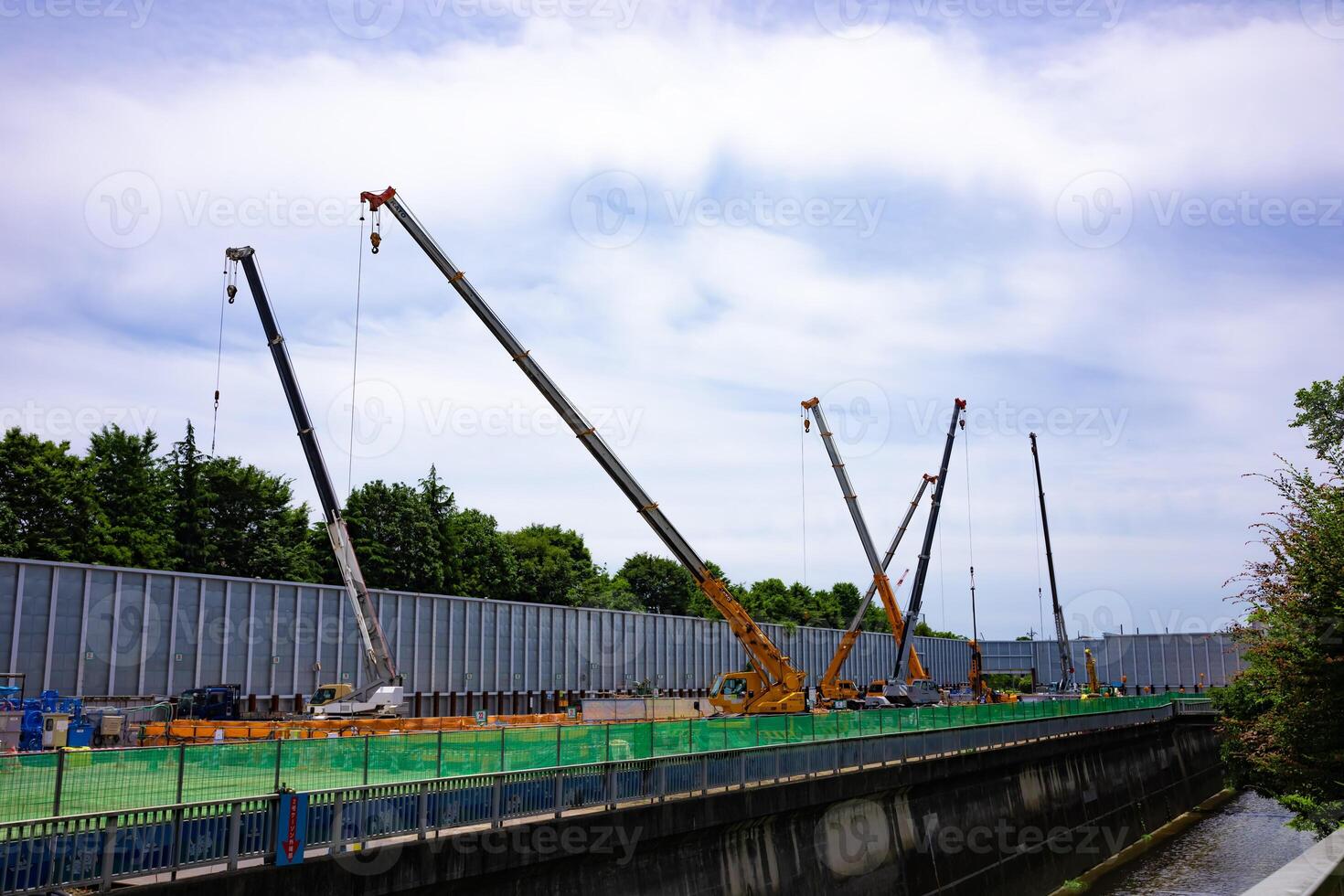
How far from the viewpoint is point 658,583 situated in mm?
143000

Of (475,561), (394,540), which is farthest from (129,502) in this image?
(475,561)

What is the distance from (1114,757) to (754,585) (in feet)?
339

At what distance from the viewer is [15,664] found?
47375 mm

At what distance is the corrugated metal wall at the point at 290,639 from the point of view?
48.9m

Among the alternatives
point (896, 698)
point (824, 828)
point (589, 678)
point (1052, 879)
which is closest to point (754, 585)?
point (589, 678)

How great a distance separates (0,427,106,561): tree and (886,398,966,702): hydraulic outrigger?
5128 cm

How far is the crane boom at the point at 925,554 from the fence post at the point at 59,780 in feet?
191

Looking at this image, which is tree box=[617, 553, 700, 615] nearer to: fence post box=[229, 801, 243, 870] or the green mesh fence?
the green mesh fence

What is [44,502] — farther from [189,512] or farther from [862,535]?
[862,535]

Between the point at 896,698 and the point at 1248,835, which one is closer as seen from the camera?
the point at 1248,835

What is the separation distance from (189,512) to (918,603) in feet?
173

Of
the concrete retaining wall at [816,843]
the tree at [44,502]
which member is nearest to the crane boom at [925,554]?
the concrete retaining wall at [816,843]

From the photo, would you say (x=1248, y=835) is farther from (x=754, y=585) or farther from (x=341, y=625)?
(x=754, y=585)

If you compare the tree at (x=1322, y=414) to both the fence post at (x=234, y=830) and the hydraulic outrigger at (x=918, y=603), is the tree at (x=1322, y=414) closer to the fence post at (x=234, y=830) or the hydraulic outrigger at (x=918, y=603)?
the hydraulic outrigger at (x=918, y=603)
